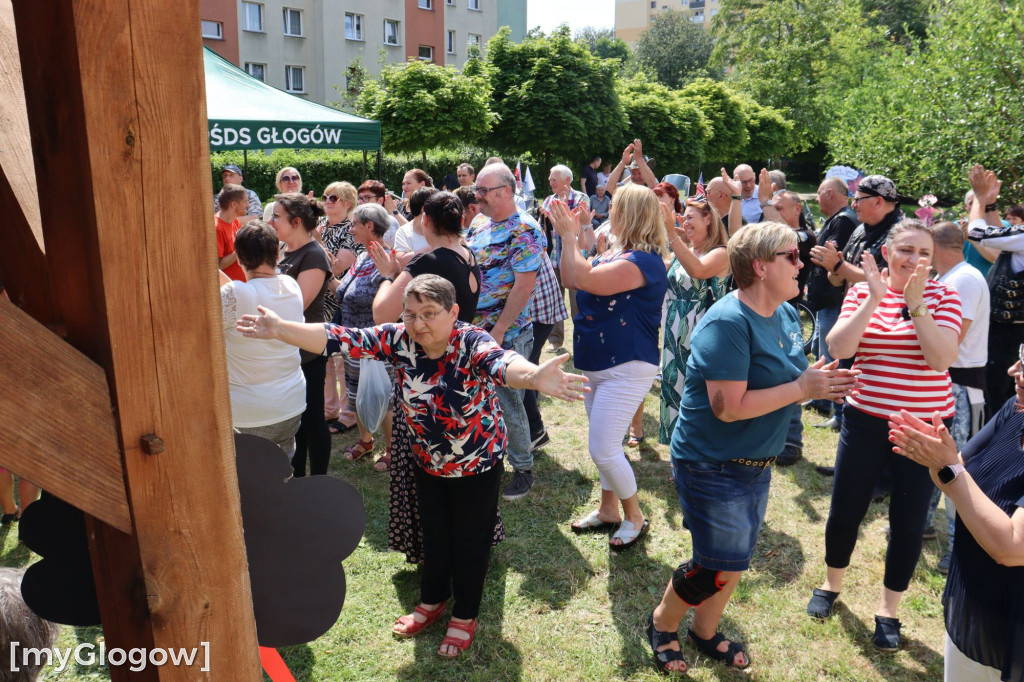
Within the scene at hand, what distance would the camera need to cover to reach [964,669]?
2262 mm

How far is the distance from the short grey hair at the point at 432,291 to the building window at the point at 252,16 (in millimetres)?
33456

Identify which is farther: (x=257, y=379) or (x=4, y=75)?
(x=257, y=379)

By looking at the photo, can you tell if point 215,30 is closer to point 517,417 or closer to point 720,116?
point 720,116

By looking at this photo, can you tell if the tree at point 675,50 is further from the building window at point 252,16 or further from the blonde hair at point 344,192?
the blonde hair at point 344,192

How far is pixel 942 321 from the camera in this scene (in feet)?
10.7

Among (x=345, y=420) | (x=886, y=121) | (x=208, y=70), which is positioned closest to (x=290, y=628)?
(x=345, y=420)

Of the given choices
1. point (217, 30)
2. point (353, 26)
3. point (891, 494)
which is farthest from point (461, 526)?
point (353, 26)

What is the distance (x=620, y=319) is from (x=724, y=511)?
4.61ft

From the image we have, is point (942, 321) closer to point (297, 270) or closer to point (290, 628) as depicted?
point (290, 628)

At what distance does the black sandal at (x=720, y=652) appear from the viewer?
10.9 feet

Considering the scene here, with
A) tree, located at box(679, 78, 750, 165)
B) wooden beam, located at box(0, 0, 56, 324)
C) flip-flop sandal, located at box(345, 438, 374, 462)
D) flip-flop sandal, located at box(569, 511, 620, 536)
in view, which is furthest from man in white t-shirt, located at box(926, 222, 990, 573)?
tree, located at box(679, 78, 750, 165)

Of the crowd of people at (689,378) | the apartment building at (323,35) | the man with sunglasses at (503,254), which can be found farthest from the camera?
the apartment building at (323,35)

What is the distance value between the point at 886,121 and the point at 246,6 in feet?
97.7

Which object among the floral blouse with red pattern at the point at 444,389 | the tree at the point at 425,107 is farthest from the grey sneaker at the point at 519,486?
the tree at the point at 425,107
